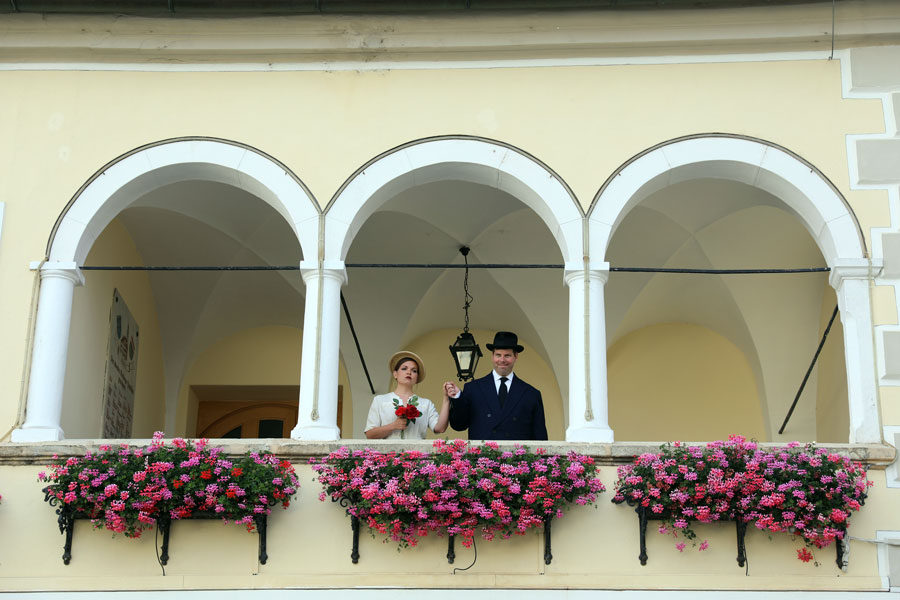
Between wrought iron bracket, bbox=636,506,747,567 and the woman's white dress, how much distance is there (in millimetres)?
1697

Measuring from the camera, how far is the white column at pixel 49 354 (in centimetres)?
934

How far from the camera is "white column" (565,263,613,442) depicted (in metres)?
9.26

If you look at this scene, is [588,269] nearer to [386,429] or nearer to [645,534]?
[386,429]

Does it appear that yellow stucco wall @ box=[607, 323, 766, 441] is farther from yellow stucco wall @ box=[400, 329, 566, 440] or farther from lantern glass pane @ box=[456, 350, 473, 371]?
lantern glass pane @ box=[456, 350, 473, 371]

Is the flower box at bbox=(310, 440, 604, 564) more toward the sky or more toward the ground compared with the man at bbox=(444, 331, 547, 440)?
more toward the ground

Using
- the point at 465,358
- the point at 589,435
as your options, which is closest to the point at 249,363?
the point at 465,358

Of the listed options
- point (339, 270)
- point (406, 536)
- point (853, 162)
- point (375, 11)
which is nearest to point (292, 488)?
point (406, 536)

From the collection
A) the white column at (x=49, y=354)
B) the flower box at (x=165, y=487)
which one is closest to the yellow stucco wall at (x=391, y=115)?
the white column at (x=49, y=354)

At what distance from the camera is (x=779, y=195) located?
9977 millimetres

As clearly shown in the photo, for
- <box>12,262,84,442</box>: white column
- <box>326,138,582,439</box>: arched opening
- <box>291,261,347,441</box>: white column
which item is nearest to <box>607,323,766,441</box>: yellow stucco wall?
<box>326,138,582,439</box>: arched opening

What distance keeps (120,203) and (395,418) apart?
2495mm

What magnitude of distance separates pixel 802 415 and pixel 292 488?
5.02 meters

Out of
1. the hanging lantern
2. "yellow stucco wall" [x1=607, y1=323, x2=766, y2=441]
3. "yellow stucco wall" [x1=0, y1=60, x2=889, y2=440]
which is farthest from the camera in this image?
"yellow stucco wall" [x1=607, y1=323, x2=766, y2=441]

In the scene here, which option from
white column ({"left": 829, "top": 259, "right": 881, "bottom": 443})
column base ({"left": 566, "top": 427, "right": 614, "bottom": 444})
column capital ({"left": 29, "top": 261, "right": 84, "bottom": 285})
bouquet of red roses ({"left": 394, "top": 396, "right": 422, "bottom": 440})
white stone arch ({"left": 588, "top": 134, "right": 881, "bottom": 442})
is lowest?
column base ({"left": 566, "top": 427, "right": 614, "bottom": 444})
